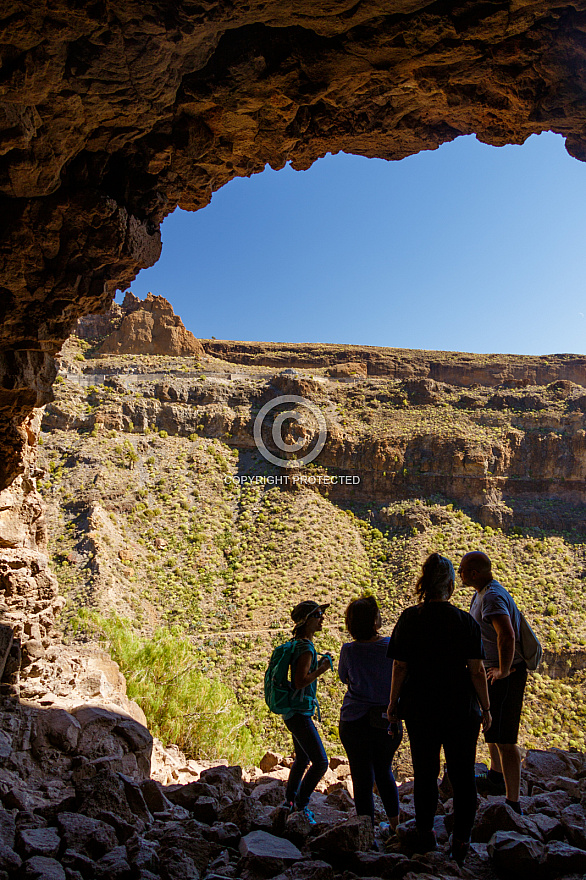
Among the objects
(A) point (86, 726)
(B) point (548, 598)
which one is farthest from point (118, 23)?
(B) point (548, 598)

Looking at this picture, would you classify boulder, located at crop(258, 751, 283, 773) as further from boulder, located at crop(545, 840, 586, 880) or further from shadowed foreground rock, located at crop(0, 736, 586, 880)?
boulder, located at crop(545, 840, 586, 880)

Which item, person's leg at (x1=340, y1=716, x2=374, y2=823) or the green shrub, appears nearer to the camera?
person's leg at (x1=340, y1=716, x2=374, y2=823)

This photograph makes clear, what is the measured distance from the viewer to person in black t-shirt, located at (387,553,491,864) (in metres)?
3.32

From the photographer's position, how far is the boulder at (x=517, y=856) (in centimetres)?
305

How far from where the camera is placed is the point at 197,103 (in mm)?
4773

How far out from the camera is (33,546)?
9.76 meters

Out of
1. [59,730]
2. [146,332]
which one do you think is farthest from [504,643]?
[146,332]

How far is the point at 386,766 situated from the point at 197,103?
18.4 feet

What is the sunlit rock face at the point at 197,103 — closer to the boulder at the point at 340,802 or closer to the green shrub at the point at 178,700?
the boulder at the point at 340,802

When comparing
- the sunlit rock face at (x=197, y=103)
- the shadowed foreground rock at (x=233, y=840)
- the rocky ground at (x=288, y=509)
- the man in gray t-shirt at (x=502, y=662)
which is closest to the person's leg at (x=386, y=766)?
the shadowed foreground rock at (x=233, y=840)

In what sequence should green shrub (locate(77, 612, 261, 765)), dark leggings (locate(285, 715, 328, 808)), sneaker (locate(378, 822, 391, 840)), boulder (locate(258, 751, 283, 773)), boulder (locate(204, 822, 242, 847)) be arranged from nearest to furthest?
boulder (locate(204, 822, 242, 847)), sneaker (locate(378, 822, 391, 840)), dark leggings (locate(285, 715, 328, 808)), boulder (locate(258, 751, 283, 773)), green shrub (locate(77, 612, 261, 765))

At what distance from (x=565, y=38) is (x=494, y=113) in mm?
974

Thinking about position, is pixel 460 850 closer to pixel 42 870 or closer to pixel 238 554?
pixel 42 870

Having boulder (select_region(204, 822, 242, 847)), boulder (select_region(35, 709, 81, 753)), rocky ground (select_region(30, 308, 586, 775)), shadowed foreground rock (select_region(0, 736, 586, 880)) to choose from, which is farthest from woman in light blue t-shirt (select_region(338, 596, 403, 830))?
rocky ground (select_region(30, 308, 586, 775))
